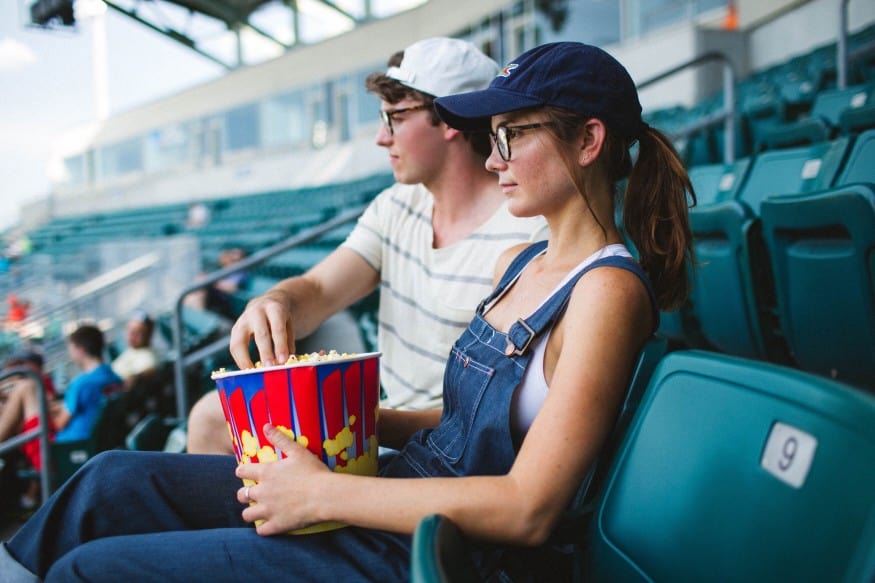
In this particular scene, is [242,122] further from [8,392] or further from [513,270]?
[513,270]

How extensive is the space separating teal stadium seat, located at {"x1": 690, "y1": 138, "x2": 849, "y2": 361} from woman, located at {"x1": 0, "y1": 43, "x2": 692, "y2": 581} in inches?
38.5

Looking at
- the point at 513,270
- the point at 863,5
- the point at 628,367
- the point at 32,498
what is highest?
the point at 863,5

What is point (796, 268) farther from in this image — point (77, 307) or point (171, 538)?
point (77, 307)

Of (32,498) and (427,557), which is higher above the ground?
(427,557)

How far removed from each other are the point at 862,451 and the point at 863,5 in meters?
8.31

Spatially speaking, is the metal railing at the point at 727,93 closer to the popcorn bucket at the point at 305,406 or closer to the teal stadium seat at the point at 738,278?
the teal stadium seat at the point at 738,278

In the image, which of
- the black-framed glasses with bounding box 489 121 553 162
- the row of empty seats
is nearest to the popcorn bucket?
the black-framed glasses with bounding box 489 121 553 162

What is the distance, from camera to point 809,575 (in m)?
0.59

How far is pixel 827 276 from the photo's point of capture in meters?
1.77

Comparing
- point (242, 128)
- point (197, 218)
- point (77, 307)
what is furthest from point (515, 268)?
point (242, 128)

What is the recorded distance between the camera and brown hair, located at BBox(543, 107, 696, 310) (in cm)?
109

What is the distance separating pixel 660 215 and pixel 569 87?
253 millimetres

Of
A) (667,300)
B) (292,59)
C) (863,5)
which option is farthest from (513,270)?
(292,59)

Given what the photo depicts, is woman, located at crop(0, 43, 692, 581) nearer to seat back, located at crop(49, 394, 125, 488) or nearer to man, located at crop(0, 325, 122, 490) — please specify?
seat back, located at crop(49, 394, 125, 488)
